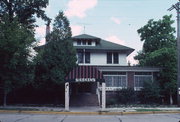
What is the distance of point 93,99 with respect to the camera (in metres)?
24.2

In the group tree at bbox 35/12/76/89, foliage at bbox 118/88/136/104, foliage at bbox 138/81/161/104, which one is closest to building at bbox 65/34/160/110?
foliage at bbox 118/88/136/104

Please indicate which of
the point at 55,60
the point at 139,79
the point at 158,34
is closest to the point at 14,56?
the point at 55,60

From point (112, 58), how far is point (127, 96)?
828 cm

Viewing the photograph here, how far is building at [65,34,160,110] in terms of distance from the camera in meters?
19.2

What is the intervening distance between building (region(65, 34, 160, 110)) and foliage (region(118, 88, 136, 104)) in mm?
1019

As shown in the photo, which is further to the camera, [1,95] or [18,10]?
[18,10]

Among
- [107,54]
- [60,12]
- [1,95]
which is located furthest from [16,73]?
[107,54]

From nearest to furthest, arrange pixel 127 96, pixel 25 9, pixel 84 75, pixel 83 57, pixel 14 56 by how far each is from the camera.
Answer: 1. pixel 14 56
2. pixel 84 75
3. pixel 127 96
4. pixel 25 9
5. pixel 83 57

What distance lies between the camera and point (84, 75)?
63.1 feet

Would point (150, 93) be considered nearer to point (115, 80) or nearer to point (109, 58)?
point (115, 80)

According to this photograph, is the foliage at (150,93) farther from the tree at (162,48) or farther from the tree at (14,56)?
the tree at (14,56)

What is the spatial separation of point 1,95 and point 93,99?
944 cm

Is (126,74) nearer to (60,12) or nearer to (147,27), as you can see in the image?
(60,12)

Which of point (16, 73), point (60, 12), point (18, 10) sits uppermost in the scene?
point (18, 10)
